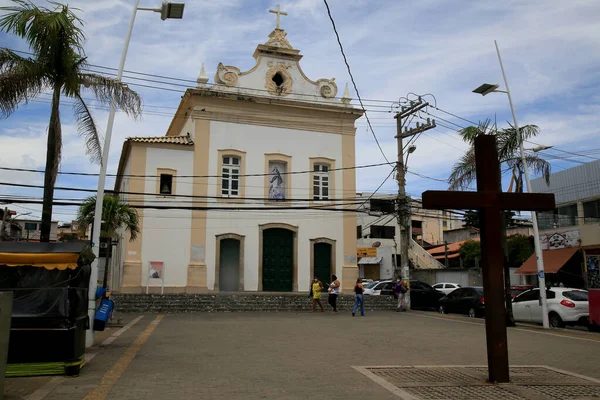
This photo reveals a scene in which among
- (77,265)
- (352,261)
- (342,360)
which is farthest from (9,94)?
(352,261)

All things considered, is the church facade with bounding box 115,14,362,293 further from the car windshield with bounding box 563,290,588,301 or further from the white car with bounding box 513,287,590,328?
the car windshield with bounding box 563,290,588,301

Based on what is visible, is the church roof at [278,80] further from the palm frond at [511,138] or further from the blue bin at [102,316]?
the blue bin at [102,316]

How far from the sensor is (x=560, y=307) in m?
17.4

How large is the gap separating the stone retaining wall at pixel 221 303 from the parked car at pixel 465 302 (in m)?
3.44

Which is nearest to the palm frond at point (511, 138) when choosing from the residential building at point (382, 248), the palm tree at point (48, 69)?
the palm tree at point (48, 69)

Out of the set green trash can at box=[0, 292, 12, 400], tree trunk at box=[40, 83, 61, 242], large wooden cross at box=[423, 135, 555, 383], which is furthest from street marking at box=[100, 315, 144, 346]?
large wooden cross at box=[423, 135, 555, 383]

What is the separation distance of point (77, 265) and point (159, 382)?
2336mm

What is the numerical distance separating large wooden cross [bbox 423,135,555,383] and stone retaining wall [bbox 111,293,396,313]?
1680cm

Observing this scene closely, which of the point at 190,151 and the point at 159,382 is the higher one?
the point at 190,151

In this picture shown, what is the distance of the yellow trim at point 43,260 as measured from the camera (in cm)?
848

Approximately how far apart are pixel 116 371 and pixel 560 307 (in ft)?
45.7

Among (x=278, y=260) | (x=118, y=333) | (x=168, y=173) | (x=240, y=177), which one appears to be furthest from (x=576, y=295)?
(x=168, y=173)

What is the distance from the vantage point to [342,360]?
1031cm

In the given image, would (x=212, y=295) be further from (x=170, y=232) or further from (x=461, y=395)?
(x=461, y=395)
